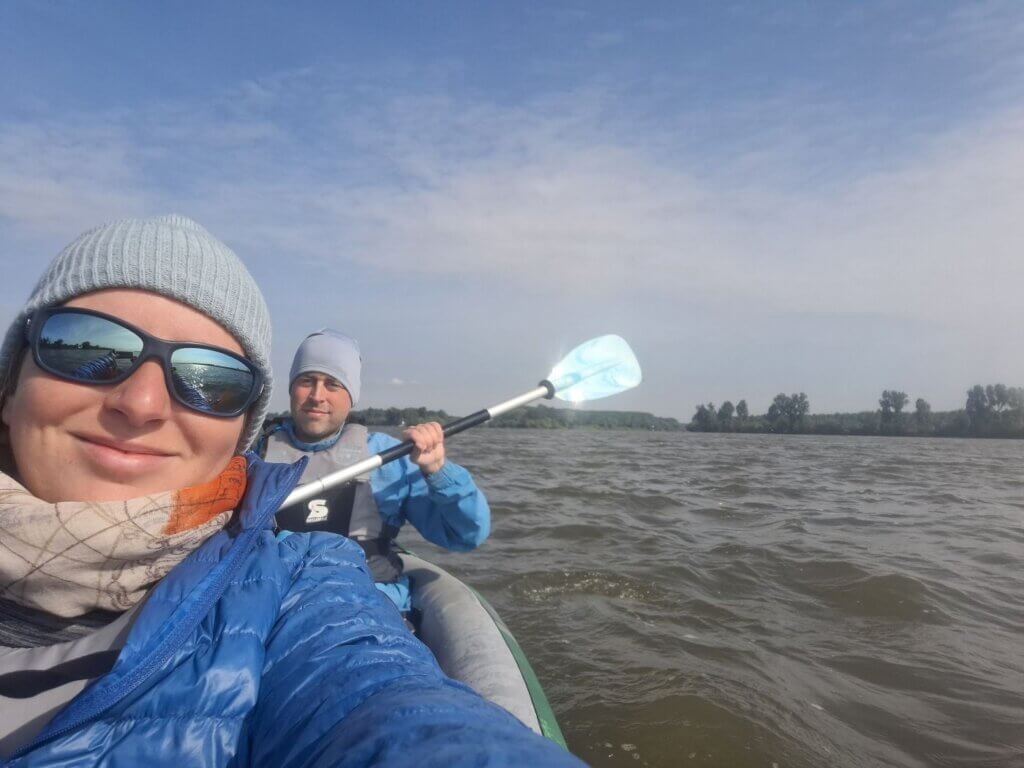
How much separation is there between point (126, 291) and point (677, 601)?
4877mm

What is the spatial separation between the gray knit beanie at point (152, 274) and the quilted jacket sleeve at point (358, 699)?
2.21 feet

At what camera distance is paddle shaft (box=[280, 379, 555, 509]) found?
2.94 meters

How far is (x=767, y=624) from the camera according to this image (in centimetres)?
465

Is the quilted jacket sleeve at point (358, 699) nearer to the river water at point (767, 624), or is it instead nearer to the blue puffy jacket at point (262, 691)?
the blue puffy jacket at point (262, 691)

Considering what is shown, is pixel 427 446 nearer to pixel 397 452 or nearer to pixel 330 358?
pixel 397 452

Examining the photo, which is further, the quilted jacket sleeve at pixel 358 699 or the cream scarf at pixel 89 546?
the cream scarf at pixel 89 546

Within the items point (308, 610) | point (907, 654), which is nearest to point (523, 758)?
point (308, 610)

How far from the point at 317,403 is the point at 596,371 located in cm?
223

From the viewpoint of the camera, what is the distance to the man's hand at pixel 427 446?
3449 mm

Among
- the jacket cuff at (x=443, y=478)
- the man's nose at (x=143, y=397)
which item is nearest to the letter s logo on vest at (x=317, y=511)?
the jacket cuff at (x=443, y=478)

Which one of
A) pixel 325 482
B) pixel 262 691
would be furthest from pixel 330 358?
pixel 262 691

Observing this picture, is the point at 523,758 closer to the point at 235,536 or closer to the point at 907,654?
the point at 235,536

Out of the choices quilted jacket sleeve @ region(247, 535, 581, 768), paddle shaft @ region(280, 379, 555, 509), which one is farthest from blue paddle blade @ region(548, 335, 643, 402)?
quilted jacket sleeve @ region(247, 535, 581, 768)

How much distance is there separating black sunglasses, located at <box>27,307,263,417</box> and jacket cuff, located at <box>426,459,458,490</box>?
223 cm
